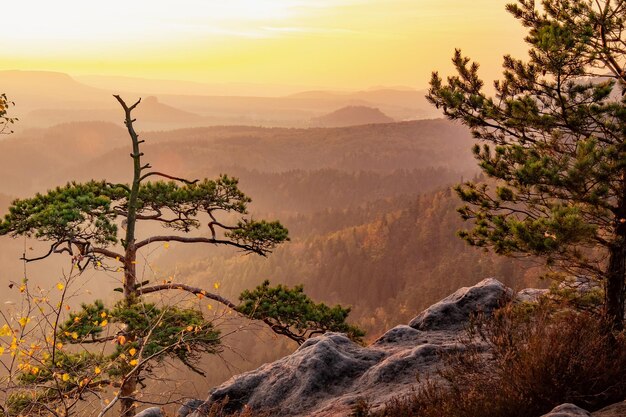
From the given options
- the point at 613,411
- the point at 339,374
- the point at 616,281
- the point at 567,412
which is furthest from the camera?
the point at 616,281

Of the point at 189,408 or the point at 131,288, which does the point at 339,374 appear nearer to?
the point at 189,408

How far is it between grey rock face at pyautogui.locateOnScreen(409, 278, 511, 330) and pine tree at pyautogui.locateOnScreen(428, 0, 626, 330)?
170 centimetres

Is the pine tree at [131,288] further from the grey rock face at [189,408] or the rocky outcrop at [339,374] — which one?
the rocky outcrop at [339,374]

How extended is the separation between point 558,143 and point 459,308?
14.0 feet

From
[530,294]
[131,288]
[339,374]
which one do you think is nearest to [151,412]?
[339,374]

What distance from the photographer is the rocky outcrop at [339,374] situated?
27.1 feet

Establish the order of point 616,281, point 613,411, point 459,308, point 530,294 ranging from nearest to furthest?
point 613,411 < point 616,281 < point 459,308 < point 530,294

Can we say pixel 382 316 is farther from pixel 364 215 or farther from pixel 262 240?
pixel 262 240

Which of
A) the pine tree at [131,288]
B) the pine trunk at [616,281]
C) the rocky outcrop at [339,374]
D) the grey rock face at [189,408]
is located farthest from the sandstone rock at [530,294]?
the grey rock face at [189,408]

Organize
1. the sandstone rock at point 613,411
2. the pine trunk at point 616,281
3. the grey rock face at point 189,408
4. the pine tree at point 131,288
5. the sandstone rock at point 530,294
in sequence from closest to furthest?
the sandstone rock at point 613,411 → the pine trunk at point 616,281 → the grey rock face at point 189,408 → the sandstone rock at point 530,294 → the pine tree at point 131,288

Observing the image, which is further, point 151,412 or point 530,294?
point 530,294

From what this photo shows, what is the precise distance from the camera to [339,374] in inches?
366

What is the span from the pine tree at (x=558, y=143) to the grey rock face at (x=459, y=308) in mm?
1698

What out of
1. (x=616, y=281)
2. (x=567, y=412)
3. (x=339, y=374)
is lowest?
(x=339, y=374)
